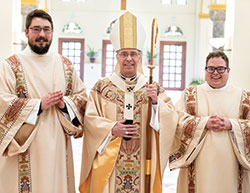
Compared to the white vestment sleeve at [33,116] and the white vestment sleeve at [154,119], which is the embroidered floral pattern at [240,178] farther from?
the white vestment sleeve at [33,116]

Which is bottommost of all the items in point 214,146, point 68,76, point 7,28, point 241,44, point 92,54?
point 214,146

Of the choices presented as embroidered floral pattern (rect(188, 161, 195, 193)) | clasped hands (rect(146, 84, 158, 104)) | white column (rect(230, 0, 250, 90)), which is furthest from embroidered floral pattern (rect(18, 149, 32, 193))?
white column (rect(230, 0, 250, 90))

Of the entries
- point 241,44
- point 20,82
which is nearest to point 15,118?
point 20,82

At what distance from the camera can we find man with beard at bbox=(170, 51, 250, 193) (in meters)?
3.44

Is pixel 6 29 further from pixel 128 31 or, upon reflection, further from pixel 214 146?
pixel 214 146

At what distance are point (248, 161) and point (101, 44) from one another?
1886 centimetres

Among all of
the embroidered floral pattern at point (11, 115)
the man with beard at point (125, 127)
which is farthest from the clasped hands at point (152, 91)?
the embroidered floral pattern at point (11, 115)

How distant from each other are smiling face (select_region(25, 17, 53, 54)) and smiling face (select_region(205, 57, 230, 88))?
1413mm

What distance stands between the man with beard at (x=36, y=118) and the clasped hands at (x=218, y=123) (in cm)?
111

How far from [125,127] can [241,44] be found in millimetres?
4595

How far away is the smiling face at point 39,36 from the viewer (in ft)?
10.7

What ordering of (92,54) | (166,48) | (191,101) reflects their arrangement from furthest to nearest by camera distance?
(166,48)
(92,54)
(191,101)

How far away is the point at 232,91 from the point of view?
145 inches

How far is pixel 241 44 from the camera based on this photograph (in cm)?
719
